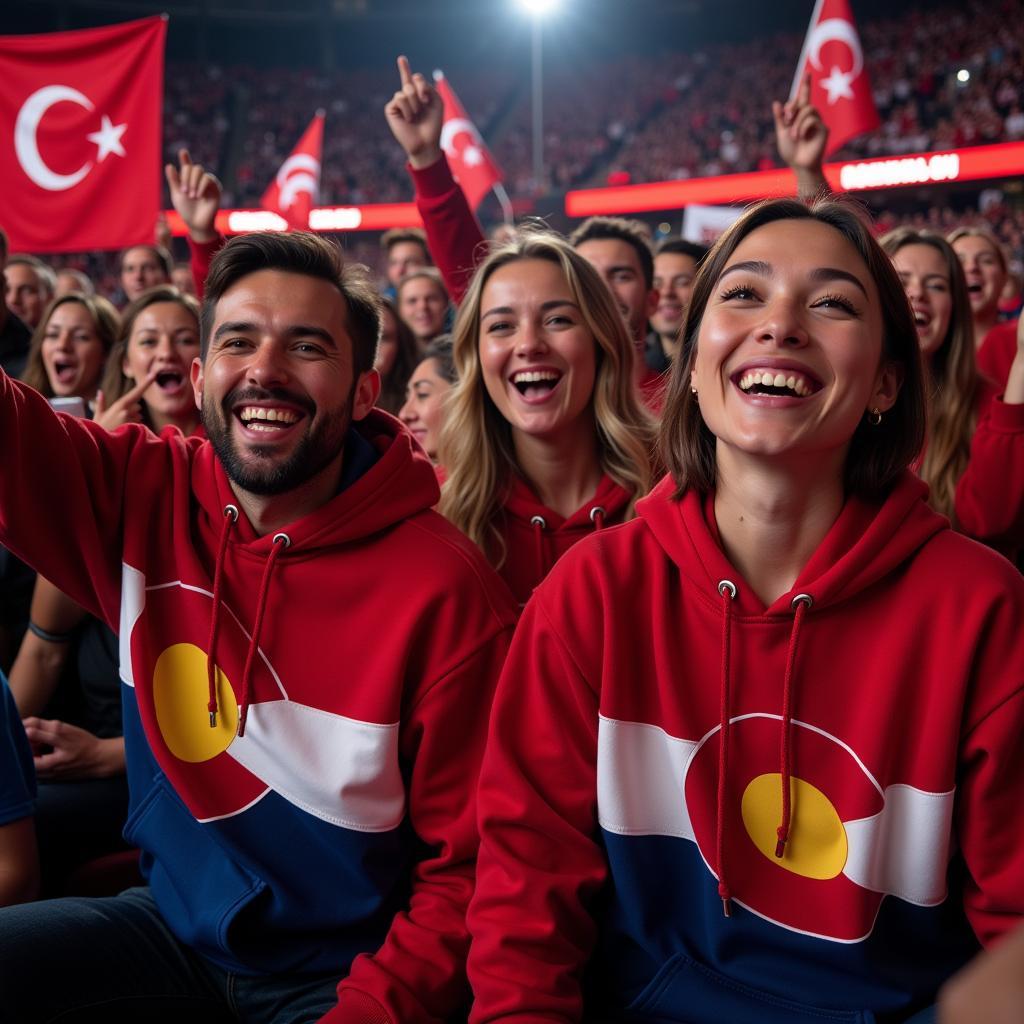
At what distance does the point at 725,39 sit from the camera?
27.9 metres

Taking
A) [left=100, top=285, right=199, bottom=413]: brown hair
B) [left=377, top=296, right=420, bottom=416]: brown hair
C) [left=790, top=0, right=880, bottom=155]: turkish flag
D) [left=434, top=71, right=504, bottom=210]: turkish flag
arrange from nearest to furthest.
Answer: [left=100, top=285, right=199, bottom=413]: brown hair
[left=377, top=296, right=420, bottom=416]: brown hair
[left=790, top=0, right=880, bottom=155]: turkish flag
[left=434, top=71, right=504, bottom=210]: turkish flag

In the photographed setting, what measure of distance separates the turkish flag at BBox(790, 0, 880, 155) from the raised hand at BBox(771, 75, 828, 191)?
2.28m

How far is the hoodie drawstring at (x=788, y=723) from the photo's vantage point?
1.65m

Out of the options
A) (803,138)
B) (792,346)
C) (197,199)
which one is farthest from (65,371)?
(792,346)

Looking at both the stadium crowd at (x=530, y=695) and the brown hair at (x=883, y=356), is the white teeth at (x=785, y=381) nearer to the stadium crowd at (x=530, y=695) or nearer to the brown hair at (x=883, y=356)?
the stadium crowd at (x=530, y=695)

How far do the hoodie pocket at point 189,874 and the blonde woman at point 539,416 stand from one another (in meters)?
0.99

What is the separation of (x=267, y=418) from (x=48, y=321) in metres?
2.55

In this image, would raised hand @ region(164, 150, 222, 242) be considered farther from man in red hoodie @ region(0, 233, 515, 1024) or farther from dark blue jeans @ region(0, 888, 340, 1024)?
dark blue jeans @ region(0, 888, 340, 1024)

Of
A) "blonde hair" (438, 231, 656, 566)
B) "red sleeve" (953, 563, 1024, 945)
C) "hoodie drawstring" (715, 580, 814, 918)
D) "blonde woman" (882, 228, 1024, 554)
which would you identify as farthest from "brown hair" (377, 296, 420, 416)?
"red sleeve" (953, 563, 1024, 945)

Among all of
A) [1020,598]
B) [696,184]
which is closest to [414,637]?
[1020,598]

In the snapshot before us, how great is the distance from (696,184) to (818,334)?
2020 centimetres

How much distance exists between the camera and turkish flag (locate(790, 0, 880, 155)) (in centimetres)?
565

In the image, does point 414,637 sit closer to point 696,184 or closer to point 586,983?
point 586,983

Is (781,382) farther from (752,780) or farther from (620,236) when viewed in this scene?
(620,236)
